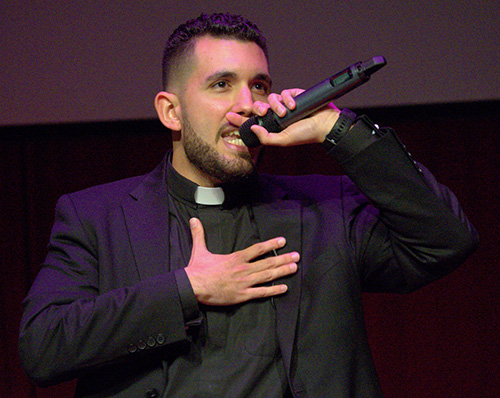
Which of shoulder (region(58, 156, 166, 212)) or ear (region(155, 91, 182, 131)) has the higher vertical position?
ear (region(155, 91, 182, 131))

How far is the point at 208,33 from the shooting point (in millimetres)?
1550

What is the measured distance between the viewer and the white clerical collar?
1.57 meters

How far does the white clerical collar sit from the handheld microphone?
28cm

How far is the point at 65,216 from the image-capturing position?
144cm

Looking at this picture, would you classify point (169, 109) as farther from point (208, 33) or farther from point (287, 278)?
point (287, 278)

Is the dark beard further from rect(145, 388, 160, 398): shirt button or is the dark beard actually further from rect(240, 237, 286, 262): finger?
rect(145, 388, 160, 398): shirt button

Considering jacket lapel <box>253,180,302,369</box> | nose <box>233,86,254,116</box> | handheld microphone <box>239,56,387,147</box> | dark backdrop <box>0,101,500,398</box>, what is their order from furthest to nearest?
dark backdrop <box>0,101,500,398</box>
nose <box>233,86,254,116</box>
jacket lapel <box>253,180,302,369</box>
handheld microphone <box>239,56,387,147</box>

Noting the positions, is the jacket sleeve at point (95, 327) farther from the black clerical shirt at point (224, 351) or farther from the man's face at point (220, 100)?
the man's face at point (220, 100)

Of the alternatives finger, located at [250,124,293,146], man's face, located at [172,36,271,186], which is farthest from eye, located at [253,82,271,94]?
finger, located at [250,124,293,146]

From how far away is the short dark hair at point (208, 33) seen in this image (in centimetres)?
152

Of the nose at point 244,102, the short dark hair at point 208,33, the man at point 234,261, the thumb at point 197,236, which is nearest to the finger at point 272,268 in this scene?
the man at point 234,261

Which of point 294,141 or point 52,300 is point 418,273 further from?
point 52,300

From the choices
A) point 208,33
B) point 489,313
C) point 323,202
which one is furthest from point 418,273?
point 489,313

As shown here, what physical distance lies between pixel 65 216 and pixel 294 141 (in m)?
0.64
